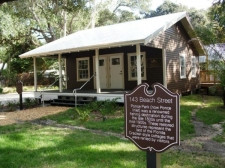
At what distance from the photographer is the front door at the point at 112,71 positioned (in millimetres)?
17609

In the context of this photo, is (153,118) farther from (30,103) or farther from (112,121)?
(30,103)

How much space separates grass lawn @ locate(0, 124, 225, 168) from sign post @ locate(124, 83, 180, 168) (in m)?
1.94

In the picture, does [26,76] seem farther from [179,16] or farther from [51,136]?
[51,136]

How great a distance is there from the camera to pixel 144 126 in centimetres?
362

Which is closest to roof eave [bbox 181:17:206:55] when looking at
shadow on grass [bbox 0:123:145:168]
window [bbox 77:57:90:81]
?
window [bbox 77:57:90:81]

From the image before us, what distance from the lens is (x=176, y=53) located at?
17531mm

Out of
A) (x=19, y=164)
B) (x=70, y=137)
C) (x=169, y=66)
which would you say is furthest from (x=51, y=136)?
(x=169, y=66)

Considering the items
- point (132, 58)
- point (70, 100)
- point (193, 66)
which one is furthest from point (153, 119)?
point (193, 66)

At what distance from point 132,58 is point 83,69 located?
149 inches

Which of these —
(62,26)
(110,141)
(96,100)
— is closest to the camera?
(110,141)

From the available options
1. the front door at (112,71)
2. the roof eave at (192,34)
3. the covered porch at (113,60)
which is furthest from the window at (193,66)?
the front door at (112,71)

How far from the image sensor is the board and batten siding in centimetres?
1608

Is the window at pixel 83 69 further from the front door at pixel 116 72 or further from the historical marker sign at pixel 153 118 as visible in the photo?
the historical marker sign at pixel 153 118

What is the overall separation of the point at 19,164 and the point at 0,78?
3092 cm
